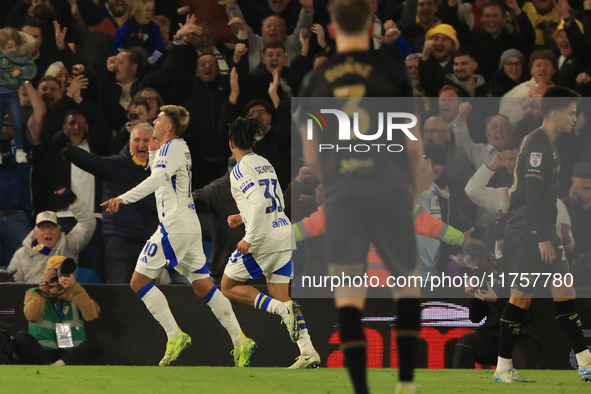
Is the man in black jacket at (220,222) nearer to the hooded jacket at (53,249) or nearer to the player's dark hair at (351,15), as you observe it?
the hooded jacket at (53,249)

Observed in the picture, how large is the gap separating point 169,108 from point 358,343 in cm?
445

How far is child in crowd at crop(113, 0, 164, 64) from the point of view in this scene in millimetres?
9750

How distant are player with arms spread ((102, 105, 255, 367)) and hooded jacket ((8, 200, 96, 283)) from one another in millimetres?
1606

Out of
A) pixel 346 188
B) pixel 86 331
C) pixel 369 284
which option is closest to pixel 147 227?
pixel 86 331

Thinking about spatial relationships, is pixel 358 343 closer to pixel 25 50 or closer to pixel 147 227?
pixel 147 227

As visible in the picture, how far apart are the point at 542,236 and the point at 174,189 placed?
139 inches

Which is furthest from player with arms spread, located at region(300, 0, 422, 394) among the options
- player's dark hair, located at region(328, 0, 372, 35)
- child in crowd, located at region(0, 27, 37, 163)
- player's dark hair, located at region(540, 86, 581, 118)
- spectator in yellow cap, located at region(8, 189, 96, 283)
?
child in crowd, located at region(0, 27, 37, 163)

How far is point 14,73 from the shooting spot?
9188 millimetres

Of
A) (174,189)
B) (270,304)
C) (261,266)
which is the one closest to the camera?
(270,304)

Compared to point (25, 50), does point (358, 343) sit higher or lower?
lower

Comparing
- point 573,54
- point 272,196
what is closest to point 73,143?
point 272,196

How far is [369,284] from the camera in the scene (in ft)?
24.6

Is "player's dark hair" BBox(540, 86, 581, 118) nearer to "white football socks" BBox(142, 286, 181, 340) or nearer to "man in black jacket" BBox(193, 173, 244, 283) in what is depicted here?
"man in black jacket" BBox(193, 173, 244, 283)

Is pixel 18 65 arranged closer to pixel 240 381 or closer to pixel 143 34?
pixel 143 34
